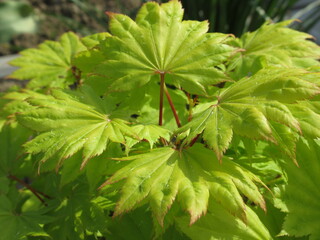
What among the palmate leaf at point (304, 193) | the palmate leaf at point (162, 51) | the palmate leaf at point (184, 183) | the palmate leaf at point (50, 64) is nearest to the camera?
the palmate leaf at point (184, 183)

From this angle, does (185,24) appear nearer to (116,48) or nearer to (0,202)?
(116,48)

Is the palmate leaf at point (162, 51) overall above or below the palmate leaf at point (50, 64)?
above

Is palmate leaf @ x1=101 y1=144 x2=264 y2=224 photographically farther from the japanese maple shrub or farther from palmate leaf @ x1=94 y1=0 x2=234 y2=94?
palmate leaf @ x1=94 y1=0 x2=234 y2=94

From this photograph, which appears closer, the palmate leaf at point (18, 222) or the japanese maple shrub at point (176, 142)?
the japanese maple shrub at point (176, 142)

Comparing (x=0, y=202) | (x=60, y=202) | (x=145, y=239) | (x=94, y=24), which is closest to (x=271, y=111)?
(x=145, y=239)

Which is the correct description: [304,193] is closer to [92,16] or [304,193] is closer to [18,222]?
[18,222]

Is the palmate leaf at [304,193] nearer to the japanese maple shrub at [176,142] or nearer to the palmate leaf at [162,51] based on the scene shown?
the japanese maple shrub at [176,142]

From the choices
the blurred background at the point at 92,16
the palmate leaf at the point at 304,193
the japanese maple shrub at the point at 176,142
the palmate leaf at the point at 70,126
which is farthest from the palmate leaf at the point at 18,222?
the blurred background at the point at 92,16

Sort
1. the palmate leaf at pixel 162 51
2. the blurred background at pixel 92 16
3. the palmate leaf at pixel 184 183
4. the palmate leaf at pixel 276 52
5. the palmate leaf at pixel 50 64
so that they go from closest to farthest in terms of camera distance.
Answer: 1. the palmate leaf at pixel 184 183
2. the palmate leaf at pixel 162 51
3. the palmate leaf at pixel 276 52
4. the palmate leaf at pixel 50 64
5. the blurred background at pixel 92 16
